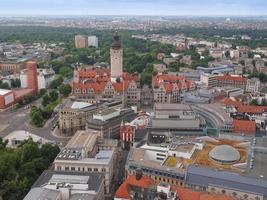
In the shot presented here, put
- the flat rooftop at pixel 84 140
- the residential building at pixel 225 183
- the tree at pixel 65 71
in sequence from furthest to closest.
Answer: the tree at pixel 65 71, the flat rooftop at pixel 84 140, the residential building at pixel 225 183

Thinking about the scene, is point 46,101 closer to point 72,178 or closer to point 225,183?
point 72,178

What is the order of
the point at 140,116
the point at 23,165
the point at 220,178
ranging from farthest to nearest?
the point at 140,116 < the point at 23,165 < the point at 220,178

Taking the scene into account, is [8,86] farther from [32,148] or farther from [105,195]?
[105,195]

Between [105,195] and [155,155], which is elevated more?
[155,155]

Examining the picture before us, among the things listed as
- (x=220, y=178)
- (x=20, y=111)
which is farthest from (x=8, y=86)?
(x=220, y=178)

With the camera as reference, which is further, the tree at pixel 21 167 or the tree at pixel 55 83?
the tree at pixel 55 83

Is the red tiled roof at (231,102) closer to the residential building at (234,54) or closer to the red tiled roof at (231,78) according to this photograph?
the red tiled roof at (231,78)

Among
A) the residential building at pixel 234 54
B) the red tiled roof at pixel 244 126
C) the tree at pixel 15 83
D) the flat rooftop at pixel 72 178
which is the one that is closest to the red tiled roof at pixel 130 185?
the flat rooftop at pixel 72 178
